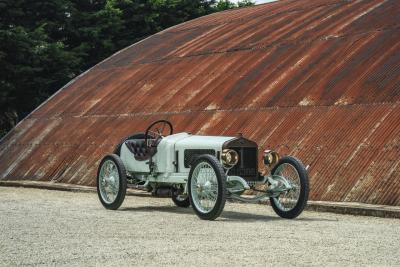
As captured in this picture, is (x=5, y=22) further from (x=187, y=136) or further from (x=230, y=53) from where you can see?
(x=187, y=136)

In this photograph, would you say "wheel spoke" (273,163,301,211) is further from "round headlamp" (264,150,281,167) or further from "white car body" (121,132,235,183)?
"white car body" (121,132,235,183)

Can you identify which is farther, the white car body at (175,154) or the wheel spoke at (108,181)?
the wheel spoke at (108,181)

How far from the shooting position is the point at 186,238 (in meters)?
8.99

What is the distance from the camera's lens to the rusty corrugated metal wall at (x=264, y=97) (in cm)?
1386

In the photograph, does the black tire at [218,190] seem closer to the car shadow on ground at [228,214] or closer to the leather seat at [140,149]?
the car shadow on ground at [228,214]

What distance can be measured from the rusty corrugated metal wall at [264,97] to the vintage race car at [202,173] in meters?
1.81

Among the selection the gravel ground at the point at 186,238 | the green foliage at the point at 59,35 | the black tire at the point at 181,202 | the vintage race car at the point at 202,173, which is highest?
the green foliage at the point at 59,35

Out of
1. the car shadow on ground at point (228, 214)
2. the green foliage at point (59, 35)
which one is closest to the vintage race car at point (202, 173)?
the car shadow on ground at point (228, 214)

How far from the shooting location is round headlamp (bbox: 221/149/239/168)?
37.9 ft

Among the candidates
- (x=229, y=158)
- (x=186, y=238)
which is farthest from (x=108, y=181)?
(x=186, y=238)

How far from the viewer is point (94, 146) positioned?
20406mm

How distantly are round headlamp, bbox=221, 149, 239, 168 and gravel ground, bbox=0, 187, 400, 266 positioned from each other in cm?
88

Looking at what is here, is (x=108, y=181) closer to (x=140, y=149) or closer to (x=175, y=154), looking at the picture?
(x=140, y=149)

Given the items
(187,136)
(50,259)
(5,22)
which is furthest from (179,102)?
(5,22)
